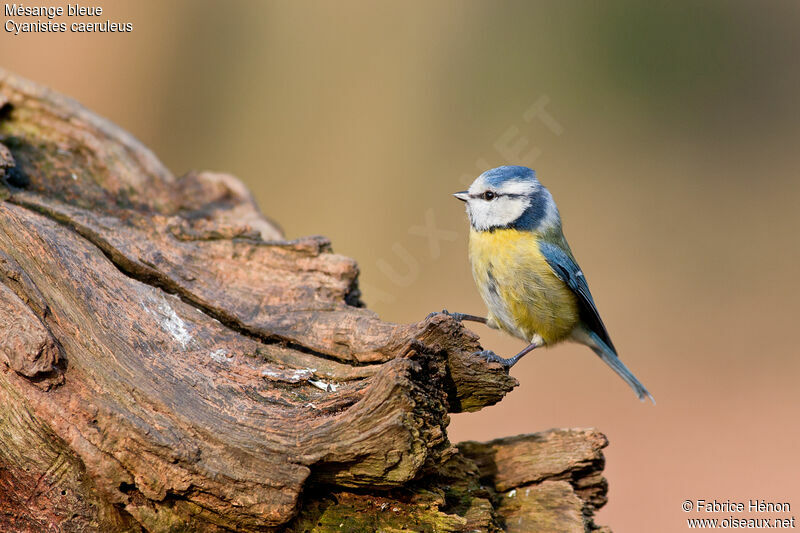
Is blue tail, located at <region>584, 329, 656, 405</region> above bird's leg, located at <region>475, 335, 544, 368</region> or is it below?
above

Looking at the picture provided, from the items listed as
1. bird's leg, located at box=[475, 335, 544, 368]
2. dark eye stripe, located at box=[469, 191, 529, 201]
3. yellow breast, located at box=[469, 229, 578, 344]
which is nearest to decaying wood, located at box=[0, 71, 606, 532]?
bird's leg, located at box=[475, 335, 544, 368]

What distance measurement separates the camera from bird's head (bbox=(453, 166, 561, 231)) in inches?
142

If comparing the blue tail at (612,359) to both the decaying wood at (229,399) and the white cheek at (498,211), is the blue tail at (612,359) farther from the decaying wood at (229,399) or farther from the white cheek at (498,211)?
the decaying wood at (229,399)

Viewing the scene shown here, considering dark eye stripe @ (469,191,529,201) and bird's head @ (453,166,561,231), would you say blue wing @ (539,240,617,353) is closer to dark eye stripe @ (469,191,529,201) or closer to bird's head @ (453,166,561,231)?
bird's head @ (453,166,561,231)

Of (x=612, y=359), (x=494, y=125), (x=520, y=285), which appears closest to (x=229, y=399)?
(x=520, y=285)

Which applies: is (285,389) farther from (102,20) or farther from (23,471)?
(102,20)

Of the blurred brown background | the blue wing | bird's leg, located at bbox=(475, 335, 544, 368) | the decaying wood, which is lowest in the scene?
the decaying wood

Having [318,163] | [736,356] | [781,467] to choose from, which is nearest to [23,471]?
[781,467]

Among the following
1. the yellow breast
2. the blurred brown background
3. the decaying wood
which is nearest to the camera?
the decaying wood

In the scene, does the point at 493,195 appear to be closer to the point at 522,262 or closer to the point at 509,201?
the point at 509,201

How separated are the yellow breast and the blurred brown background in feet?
11.7

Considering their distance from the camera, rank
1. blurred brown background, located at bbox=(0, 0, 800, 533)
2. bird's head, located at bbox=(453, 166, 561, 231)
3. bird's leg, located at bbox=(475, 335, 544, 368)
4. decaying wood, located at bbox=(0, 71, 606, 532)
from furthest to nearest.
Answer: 1. blurred brown background, located at bbox=(0, 0, 800, 533)
2. bird's head, located at bbox=(453, 166, 561, 231)
3. bird's leg, located at bbox=(475, 335, 544, 368)
4. decaying wood, located at bbox=(0, 71, 606, 532)

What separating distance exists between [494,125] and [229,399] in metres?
6.44

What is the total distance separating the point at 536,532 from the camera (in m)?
2.75
